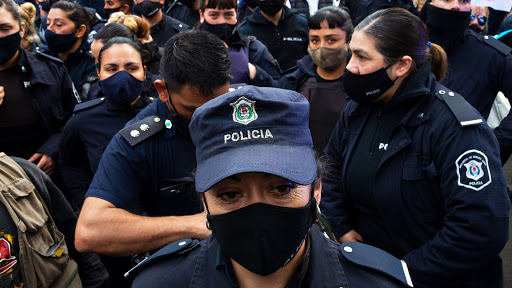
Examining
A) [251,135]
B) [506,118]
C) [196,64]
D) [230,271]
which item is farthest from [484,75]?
[230,271]

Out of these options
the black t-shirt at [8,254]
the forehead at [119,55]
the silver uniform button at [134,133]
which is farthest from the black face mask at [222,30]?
the black t-shirt at [8,254]

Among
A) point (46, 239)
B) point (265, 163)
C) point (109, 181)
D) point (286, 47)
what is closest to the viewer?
point (265, 163)

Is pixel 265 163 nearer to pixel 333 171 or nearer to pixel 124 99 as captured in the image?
pixel 333 171

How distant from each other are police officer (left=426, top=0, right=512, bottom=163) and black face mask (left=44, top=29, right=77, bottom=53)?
3.64 metres

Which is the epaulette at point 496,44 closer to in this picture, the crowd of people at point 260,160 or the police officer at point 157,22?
the crowd of people at point 260,160

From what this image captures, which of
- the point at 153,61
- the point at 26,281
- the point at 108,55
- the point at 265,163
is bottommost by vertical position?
the point at 26,281

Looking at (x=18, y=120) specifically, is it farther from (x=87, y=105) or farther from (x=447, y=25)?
(x=447, y=25)

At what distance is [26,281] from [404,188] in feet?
6.59

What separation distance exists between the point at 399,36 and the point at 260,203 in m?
1.48

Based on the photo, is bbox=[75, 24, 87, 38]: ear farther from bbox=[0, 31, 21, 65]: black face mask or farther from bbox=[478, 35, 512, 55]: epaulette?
bbox=[478, 35, 512, 55]: epaulette

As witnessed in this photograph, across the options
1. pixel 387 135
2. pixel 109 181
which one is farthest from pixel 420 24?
pixel 109 181

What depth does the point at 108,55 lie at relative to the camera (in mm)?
3098

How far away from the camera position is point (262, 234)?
1.33 m

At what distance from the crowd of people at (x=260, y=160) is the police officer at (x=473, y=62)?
0.04 feet
